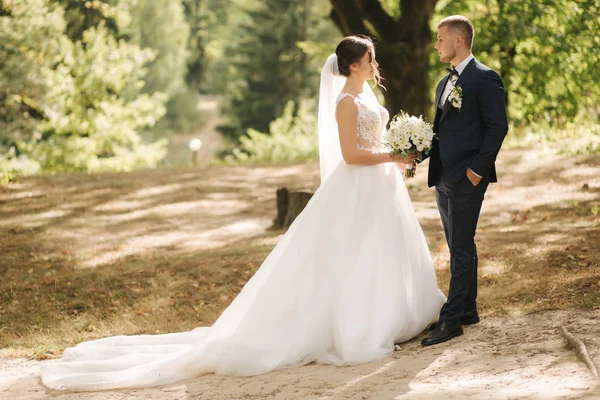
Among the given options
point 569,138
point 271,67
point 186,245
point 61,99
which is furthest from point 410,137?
point 271,67

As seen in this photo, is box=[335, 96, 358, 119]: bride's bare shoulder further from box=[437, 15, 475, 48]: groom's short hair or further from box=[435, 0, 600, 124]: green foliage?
box=[435, 0, 600, 124]: green foliage

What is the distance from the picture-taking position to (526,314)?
5.96 metres

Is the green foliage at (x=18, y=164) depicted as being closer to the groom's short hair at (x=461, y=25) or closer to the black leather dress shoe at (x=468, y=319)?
the black leather dress shoe at (x=468, y=319)

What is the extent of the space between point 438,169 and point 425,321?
4.19 ft

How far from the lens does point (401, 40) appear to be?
44.6 feet

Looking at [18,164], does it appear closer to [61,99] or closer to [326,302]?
[61,99]

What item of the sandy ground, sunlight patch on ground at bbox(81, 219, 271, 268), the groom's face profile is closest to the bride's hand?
the groom's face profile

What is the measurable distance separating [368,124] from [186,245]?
585 cm

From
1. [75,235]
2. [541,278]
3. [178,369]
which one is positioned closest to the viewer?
[178,369]

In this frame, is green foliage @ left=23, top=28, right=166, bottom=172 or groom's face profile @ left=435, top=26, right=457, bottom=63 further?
green foliage @ left=23, top=28, right=166, bottom=172

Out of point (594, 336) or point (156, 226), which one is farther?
point (156, 226)

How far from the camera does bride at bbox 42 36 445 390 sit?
5.45 m

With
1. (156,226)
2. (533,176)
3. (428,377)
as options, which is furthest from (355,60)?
(533,176)

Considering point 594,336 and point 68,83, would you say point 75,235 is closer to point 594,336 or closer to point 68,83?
point 594,336
